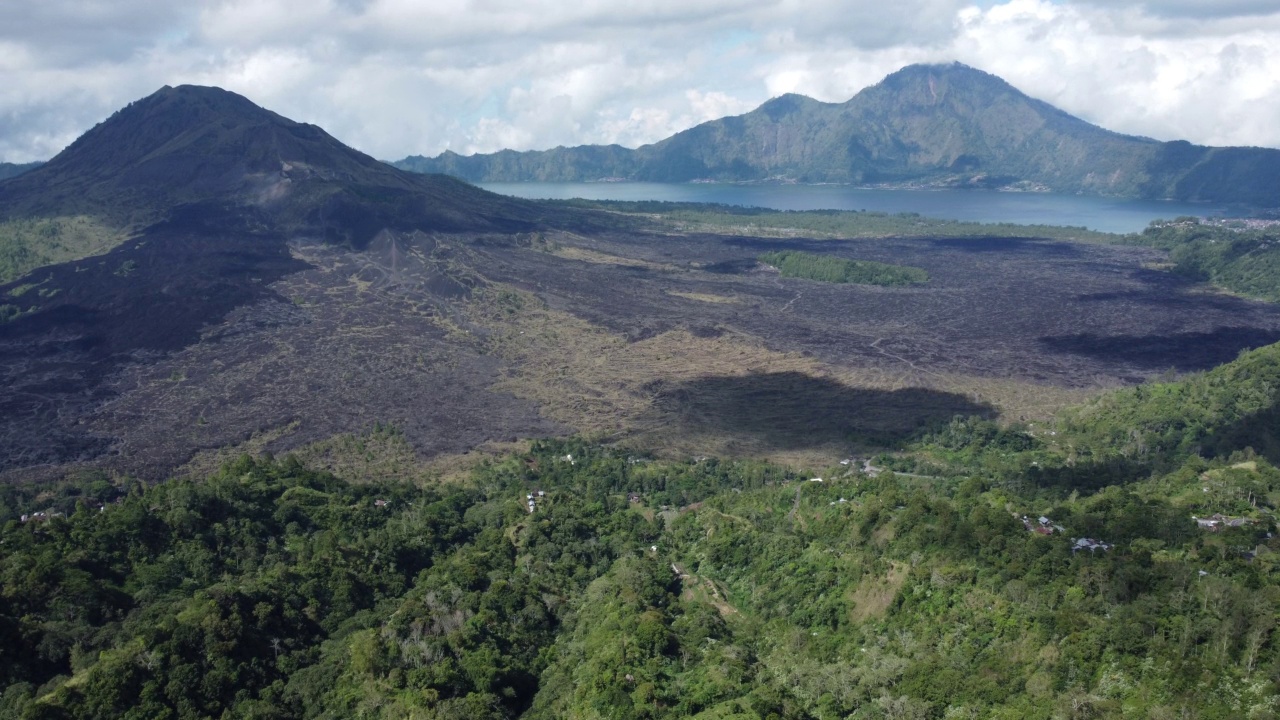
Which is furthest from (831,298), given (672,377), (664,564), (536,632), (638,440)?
(536,632)

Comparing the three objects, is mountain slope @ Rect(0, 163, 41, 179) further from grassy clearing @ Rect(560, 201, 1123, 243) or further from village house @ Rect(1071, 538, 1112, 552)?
village house @ Rect(1071, 538, 1112, 552)

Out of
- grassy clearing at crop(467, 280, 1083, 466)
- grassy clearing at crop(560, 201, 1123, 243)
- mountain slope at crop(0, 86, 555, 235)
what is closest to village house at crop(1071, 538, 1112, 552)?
grassy clearing at crop(467, 280, 1083, 466)

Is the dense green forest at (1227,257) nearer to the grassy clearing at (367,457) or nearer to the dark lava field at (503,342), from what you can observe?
the dark lava field at (503,342)

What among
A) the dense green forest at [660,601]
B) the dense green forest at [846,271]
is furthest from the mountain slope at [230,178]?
the dense green forest at [660,601]

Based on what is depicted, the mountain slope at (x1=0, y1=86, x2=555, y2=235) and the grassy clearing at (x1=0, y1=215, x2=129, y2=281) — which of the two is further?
the mountain slope at (x1=0, y1=86, x2=555, y2=235)

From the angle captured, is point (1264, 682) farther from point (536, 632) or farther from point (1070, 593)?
point (536, 632)

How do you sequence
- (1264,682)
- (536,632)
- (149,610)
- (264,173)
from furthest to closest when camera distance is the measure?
(264,173)
(536,632)
(149,610)
(1264,682)
